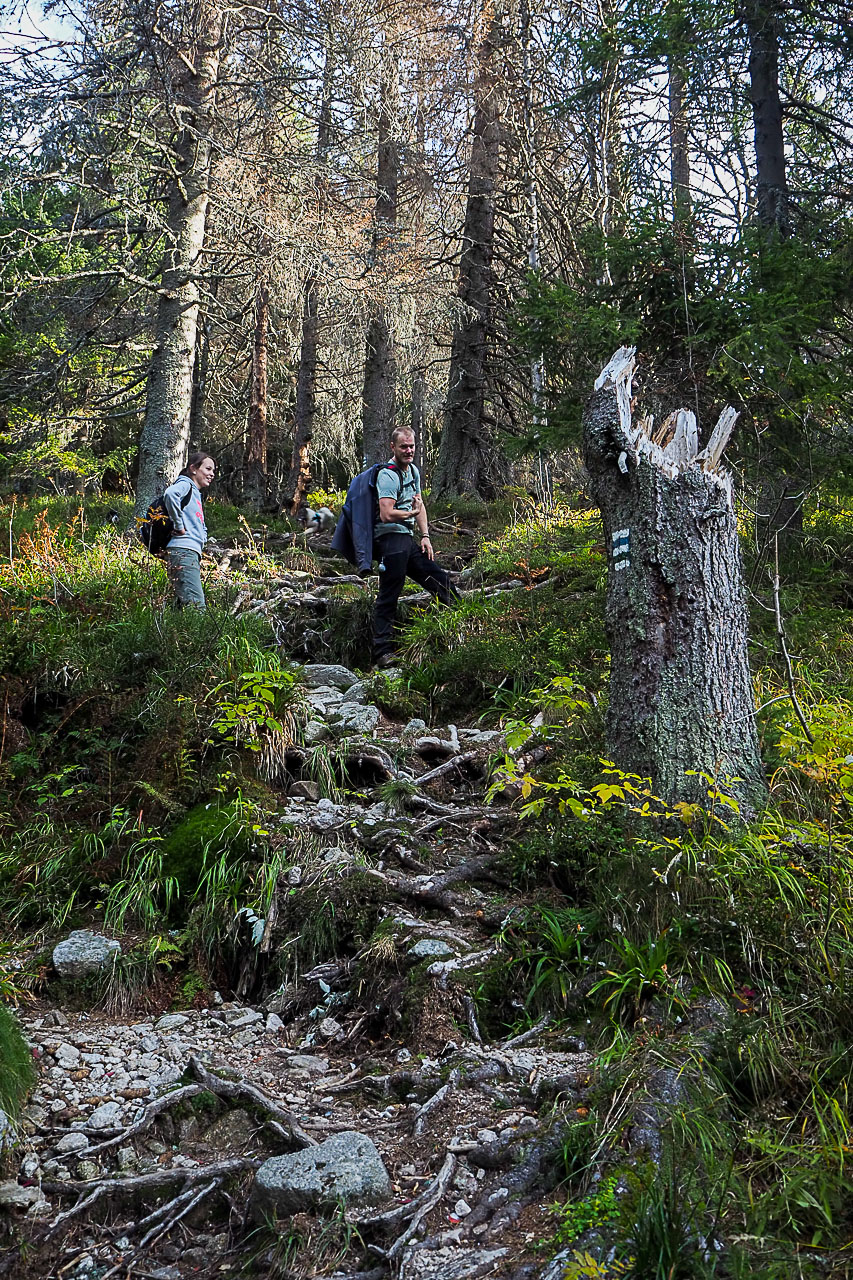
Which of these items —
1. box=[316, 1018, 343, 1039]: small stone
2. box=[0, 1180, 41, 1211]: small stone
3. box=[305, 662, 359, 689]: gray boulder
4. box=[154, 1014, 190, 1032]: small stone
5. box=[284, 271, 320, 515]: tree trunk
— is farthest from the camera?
box=[284, 271, 320, 515]: tree trunk

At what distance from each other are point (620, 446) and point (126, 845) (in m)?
3.79

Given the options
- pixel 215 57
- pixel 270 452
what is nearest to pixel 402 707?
pixel 215 57

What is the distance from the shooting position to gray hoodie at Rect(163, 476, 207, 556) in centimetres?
805

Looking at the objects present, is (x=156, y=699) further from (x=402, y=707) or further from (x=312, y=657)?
(x=312, y=657)

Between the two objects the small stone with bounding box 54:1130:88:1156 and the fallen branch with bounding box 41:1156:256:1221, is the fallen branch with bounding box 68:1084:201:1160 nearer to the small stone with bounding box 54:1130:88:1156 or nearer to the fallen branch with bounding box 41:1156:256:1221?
the small stone with bounding box 54:1130:88:1156

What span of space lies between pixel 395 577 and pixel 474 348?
6.64 m

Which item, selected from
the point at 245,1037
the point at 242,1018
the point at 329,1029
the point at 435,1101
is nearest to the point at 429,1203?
the point at 435,1101

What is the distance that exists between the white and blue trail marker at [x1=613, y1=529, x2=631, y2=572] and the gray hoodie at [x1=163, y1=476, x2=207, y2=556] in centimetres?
462

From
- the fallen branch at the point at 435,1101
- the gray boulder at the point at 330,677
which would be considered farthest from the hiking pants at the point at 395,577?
the fallen branch at the point at 435,1101

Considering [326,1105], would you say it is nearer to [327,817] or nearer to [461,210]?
[327,817]

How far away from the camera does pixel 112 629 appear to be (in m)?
7.16

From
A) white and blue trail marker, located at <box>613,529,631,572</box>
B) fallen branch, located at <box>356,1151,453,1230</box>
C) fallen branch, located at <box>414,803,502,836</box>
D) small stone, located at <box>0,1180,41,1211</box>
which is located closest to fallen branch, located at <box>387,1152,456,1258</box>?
fallen branch, located at <box>356,1151,453,1230</box>

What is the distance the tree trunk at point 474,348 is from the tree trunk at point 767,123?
465cm

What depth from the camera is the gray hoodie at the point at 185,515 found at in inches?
317
